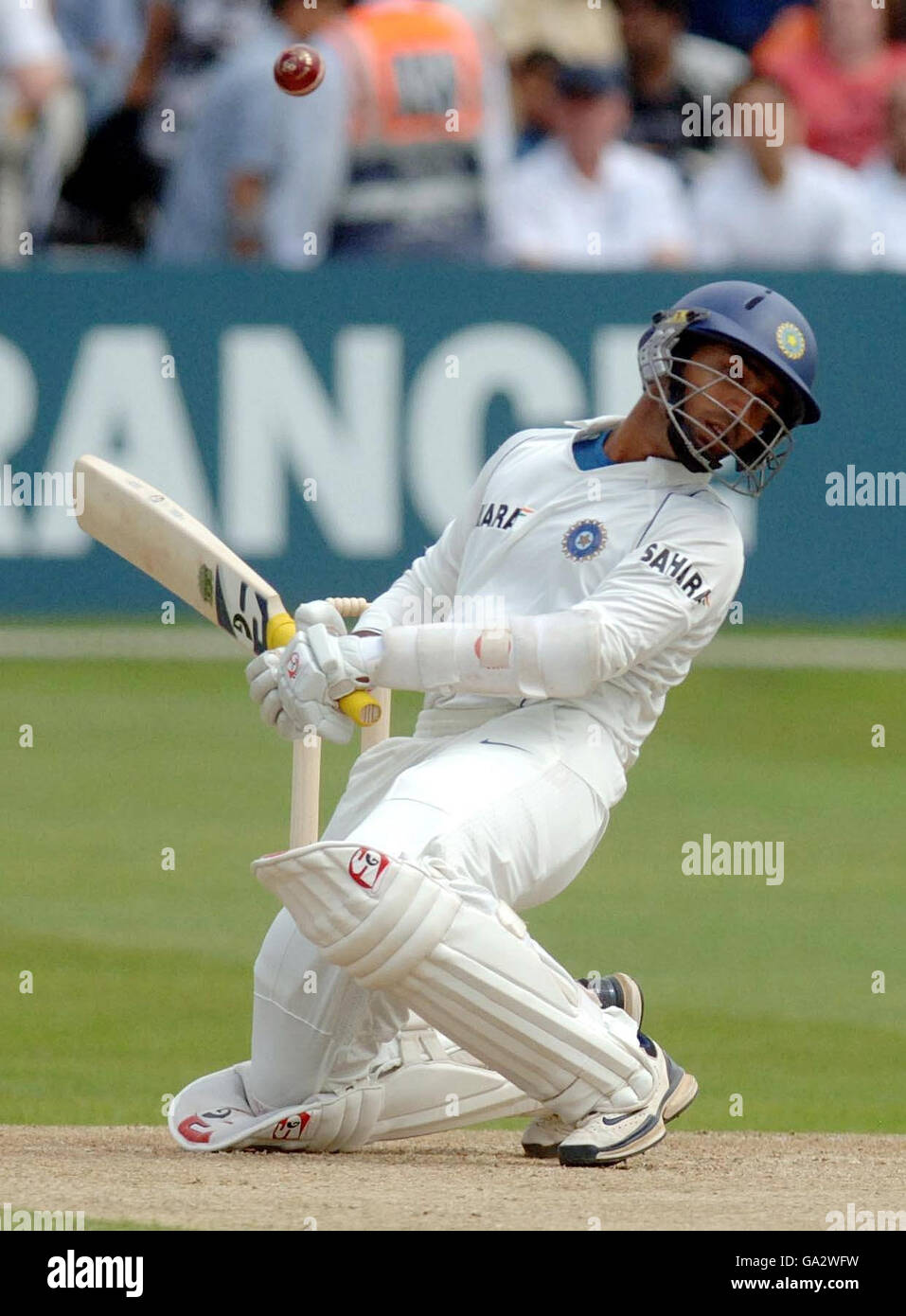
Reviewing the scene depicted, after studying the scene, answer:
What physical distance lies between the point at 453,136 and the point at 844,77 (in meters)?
3.07

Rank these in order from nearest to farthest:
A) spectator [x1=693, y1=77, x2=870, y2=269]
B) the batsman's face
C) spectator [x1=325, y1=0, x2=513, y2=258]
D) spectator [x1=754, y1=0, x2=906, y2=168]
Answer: the batsman's face
spectator [x1=325, y1=0, x2=513, y2=258]
spectator [x1=693, y1=77, x2=870, y2=269]
spectator [x1=754, y1=0, x2=906, y2=168]

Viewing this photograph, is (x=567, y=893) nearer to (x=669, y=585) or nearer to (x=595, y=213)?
(x=669, y=585)

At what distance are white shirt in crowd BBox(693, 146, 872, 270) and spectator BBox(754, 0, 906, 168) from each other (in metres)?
0.94

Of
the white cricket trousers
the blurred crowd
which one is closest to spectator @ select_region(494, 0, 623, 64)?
the blurred crowd

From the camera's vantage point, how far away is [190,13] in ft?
49.2

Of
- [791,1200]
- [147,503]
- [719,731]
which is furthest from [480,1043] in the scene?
[719,731]

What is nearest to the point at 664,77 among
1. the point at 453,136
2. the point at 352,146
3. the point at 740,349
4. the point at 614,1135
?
the point at 453,136

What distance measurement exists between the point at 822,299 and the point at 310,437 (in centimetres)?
285

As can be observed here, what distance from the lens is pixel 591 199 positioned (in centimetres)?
1466

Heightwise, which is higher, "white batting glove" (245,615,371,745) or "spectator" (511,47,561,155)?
"spectator" (511,47,561,155)

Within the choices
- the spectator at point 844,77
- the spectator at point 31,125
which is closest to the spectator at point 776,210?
the spectator at point 844,77

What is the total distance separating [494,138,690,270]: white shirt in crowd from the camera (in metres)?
14.5

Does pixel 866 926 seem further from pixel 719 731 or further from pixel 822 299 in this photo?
pixel 822 299

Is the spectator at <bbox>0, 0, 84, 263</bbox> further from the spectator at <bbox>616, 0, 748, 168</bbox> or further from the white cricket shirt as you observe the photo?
the white cricket shirt
